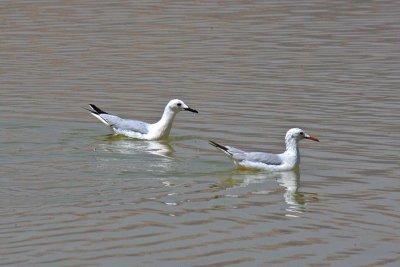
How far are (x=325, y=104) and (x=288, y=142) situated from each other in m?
4.25

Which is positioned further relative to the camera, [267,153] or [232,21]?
[232,21]

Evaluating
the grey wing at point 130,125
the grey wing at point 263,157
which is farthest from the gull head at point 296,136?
the grey wing at point 130,125

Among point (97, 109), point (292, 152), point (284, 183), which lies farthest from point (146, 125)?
point (284, 183)

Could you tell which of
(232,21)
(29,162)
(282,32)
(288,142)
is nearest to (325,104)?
(288,142)

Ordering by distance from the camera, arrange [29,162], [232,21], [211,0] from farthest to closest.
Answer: [211,0] < [232,21] < [29,162]

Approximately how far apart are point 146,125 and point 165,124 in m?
0.31

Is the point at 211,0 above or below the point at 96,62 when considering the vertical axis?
above

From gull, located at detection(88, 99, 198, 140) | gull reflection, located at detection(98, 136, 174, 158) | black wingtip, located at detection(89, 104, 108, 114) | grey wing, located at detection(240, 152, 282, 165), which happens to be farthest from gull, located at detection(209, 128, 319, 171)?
black wingtip, located at detection(89, 104, 108, 114)

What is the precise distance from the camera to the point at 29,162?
16.9 metres

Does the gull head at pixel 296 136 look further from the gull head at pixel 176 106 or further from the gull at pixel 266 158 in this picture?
the gull head at pixel 176 106

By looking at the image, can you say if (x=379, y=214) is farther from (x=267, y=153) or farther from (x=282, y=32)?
(x=282, y=32)

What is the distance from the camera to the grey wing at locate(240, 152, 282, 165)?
1672 cm

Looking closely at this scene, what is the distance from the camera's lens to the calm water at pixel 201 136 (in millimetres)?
12852

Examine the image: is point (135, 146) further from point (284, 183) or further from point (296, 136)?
point (284, 183)
